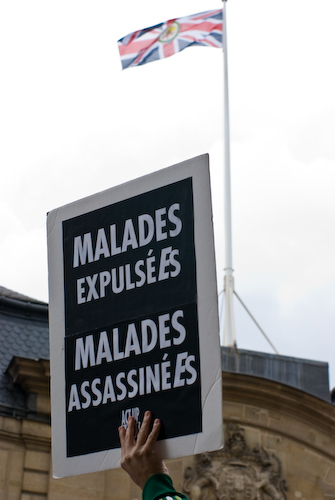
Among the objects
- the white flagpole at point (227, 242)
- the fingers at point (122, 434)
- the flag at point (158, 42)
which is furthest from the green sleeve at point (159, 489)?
the flag at point (158, 42)

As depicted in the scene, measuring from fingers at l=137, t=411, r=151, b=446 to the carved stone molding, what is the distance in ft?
38.5

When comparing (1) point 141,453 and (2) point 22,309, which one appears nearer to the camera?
(1) point 141,453

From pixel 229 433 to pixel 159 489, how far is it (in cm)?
1251

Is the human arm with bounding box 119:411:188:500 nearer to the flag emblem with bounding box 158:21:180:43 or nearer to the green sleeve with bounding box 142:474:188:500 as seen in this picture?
the green sleeve with bounding box 142:474:188:500

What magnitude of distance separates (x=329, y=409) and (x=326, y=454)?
810mm

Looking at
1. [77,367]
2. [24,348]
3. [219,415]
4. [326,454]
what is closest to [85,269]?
[77,367]

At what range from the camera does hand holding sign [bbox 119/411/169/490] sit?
3.53 metres

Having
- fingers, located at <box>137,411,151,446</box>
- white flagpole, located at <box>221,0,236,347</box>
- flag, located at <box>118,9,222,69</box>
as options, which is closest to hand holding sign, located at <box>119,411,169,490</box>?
fingers, located at <box>137,411,151,446</box>

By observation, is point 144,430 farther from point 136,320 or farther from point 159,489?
point 136,320

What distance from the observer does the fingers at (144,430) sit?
12.2 feet

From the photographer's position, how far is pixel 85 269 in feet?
14.6

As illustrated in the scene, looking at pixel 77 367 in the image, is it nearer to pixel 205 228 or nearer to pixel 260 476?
pixel 205 228

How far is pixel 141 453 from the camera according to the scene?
3617mm

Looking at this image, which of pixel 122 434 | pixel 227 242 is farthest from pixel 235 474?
pixel 122 434
